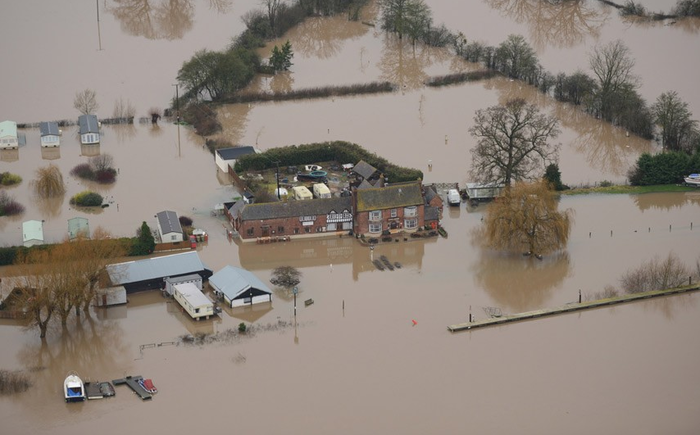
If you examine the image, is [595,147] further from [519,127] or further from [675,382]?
[675,382]

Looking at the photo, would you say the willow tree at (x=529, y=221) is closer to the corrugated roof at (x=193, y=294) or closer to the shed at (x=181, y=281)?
the shed at (x=181, y=281)

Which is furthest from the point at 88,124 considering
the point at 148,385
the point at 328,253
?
the point at 148,385

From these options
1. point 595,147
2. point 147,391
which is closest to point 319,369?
point 147,391

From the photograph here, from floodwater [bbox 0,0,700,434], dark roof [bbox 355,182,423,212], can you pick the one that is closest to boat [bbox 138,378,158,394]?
floodwater [bbox 0,0,700,434]

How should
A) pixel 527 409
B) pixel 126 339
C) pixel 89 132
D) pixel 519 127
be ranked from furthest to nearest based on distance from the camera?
pixel 89 132
pixel 519 127
pixel 126 339
pixel 527 409

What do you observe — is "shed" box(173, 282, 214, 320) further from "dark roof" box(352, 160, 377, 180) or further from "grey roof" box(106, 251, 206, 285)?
"dark roof" box(352, 160, 377, 180)

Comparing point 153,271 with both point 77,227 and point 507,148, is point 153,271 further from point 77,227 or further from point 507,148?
point 507,148
